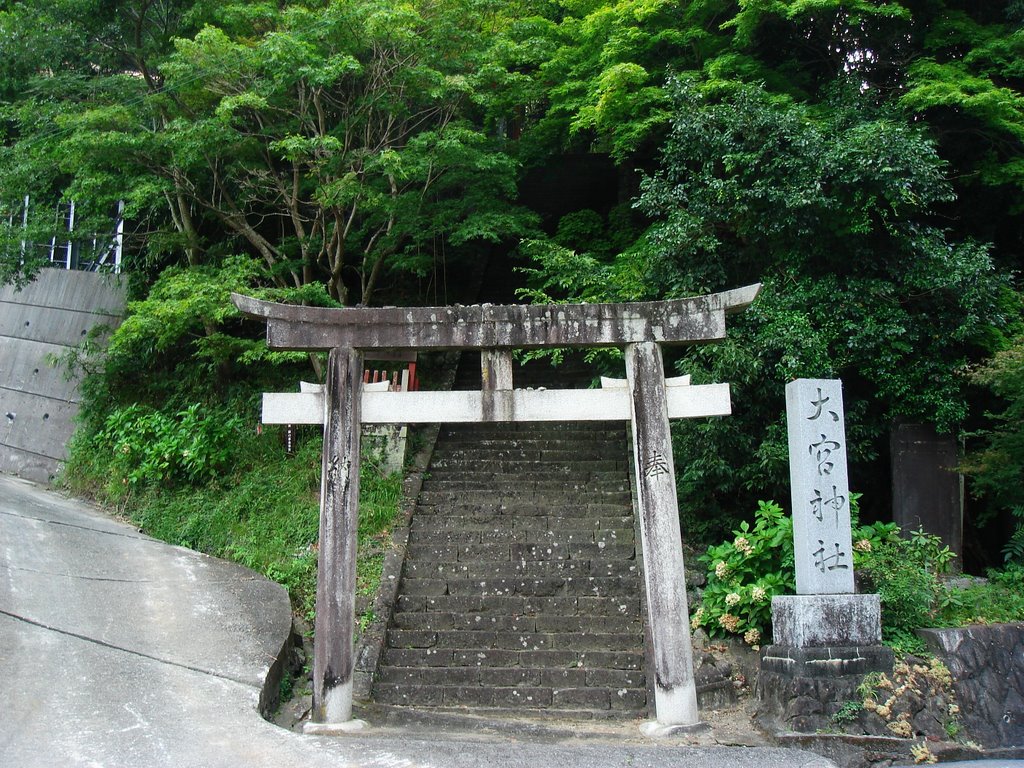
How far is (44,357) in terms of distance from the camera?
16234 millimetres

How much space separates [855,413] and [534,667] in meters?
5.22

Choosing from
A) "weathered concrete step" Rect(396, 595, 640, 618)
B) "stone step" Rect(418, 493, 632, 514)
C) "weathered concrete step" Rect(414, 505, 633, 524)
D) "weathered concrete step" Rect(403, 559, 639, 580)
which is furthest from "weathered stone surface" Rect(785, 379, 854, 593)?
"stone step" Rect(418, 493, 632, 514)

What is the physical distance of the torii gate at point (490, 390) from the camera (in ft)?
23.3

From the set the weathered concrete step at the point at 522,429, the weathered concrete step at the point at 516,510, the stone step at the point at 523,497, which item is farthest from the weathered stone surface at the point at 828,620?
the weathered concrete step at the point at 522,429

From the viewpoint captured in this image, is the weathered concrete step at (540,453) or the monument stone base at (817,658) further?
the weathered concrete step at (540,453)

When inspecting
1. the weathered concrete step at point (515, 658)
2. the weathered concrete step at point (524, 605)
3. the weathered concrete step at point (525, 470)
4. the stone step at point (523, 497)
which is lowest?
the weathered concrete step at point (515, 658)

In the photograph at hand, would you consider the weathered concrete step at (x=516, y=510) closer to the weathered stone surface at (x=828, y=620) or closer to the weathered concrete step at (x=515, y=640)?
the weathered concrete step at (x=515, y=640)

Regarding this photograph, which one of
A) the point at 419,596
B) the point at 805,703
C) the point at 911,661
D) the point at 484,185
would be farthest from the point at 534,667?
the point at 484,185

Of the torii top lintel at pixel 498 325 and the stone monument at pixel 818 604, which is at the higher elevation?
the torii top lintel at pixel 498 325

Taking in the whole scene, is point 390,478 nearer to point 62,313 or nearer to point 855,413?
point 855,413

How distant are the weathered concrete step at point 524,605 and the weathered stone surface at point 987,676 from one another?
3.05m

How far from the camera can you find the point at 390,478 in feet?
37.6

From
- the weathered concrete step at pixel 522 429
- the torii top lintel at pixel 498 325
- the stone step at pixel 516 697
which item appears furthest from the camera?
the weathered concrete step at pixel 522 429

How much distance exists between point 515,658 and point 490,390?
2957mm
